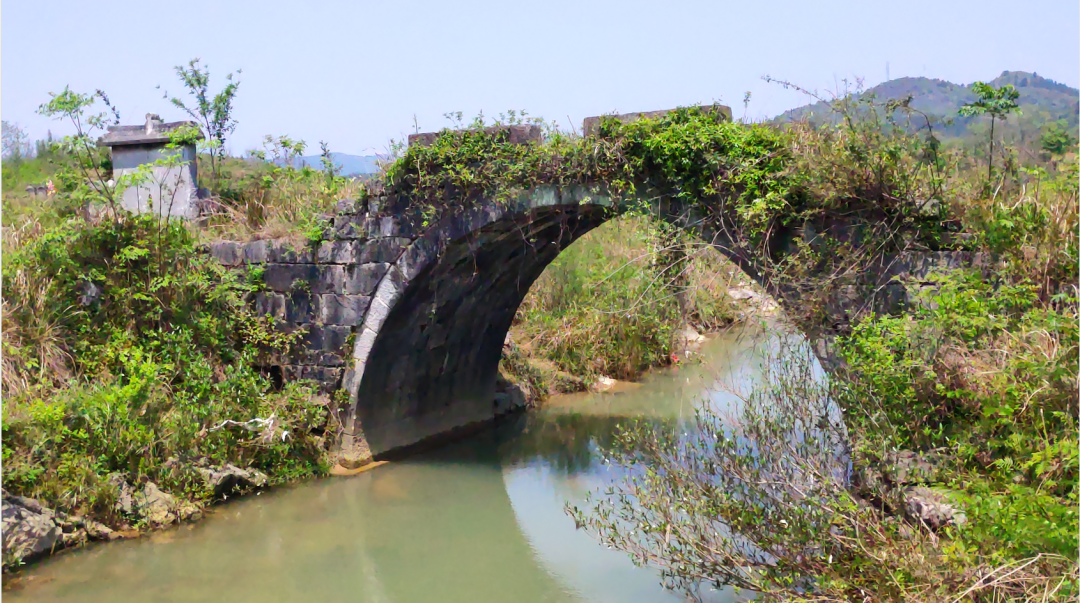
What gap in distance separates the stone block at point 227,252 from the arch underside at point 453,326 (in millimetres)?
1732

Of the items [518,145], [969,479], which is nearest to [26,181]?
[518,145]

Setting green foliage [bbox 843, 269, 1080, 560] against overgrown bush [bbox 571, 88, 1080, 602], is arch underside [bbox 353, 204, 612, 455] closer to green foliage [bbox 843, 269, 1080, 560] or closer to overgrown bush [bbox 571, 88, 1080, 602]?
overgrown bush [bbox 571, 88, 1080, 602]

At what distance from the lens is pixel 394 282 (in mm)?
8164

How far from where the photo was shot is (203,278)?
853 cm

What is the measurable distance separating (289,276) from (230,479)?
6.48 feet

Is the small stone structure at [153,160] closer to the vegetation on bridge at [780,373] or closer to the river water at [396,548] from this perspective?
the vegetation on bridge at [780,373]

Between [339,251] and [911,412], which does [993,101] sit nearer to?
[911,412]

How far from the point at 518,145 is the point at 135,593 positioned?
14.4ft

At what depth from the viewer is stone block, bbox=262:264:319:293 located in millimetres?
8516

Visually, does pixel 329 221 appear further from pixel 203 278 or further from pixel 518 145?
pixel 518 145

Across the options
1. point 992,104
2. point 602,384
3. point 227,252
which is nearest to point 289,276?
point 227,252

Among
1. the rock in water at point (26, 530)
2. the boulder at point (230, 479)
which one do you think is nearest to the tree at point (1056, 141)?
the boulder at point (230, 479)

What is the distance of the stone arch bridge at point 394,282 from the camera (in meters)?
7.92

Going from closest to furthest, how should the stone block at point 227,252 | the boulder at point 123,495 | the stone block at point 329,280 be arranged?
1. the boulder at point 123,495
2. the stone block at point 329,280
3. the stone block at point 227,252
